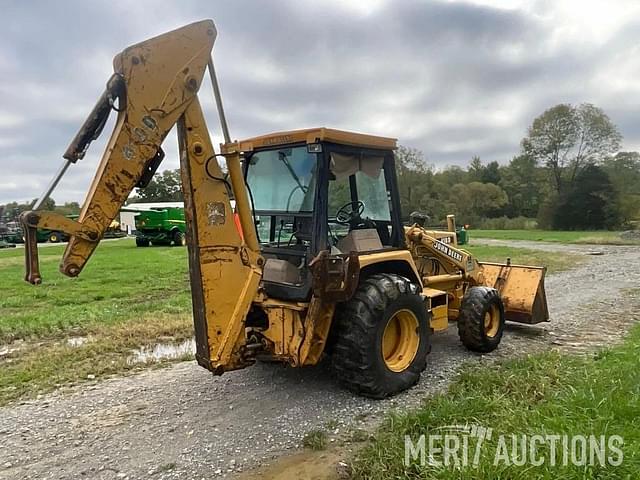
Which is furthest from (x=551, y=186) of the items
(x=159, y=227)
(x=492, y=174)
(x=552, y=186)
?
(x=159, y=227)

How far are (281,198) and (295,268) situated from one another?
736mm

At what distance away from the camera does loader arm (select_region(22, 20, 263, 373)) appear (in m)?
3.52

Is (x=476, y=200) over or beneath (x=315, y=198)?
over

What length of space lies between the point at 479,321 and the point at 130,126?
4.31 m

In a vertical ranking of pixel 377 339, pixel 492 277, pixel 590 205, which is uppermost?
pixel 590 205

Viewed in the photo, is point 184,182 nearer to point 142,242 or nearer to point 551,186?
point 142,242

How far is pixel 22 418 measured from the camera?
4.43 meters

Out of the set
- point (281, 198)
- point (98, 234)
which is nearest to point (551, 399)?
point (281, 198)

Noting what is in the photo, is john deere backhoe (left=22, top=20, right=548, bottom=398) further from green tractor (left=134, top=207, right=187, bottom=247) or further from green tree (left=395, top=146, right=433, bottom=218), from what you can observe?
green tree (left=395, top=146, right=433, bottom=218)

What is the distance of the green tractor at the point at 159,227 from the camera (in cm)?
2706

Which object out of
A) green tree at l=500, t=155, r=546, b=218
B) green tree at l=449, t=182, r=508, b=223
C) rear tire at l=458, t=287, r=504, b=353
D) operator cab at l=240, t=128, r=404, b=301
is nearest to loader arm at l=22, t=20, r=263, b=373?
operator cab at l=240, t=128, r=404, b=301

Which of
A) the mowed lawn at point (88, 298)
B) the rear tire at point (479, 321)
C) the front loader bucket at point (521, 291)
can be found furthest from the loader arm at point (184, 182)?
the mowed lawn at point (88, 298)

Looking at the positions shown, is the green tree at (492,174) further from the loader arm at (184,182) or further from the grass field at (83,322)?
the loader arm at (184,182)

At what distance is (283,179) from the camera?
511cm
